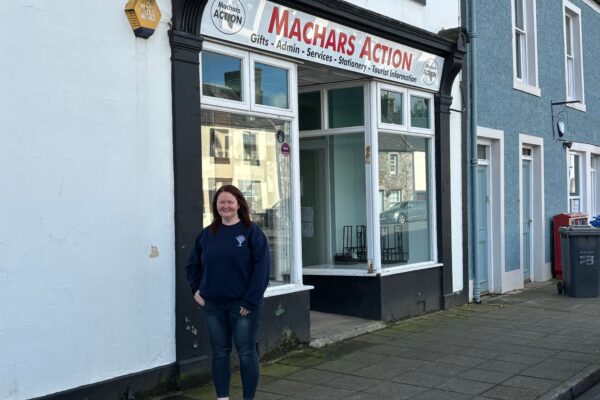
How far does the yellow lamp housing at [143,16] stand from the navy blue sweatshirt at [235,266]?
71.5 inches

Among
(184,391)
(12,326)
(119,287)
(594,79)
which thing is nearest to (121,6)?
(119,287)

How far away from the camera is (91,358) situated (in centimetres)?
518

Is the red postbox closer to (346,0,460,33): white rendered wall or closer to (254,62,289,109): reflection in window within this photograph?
(346,0,460,33): white rendered wall

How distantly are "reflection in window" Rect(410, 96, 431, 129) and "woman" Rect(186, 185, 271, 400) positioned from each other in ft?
16.9

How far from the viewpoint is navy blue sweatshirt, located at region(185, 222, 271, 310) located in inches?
190

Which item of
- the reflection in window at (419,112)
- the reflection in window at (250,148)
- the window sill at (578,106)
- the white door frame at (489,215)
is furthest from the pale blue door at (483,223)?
the reflection in window at (250,148)

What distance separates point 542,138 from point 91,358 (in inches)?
411

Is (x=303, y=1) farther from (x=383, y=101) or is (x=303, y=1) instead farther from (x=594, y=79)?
(x=594, y=79)

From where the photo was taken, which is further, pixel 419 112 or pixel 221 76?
pixel 419 112

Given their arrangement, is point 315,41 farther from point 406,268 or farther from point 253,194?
point 406,268

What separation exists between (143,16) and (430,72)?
522cm

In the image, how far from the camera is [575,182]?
50.6 ft

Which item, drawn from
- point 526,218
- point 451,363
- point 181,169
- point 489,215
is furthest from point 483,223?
point 181,169

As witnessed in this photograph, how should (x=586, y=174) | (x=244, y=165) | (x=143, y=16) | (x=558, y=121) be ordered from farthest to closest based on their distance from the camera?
1. (x=586, y=174)
2. (x=558, y=121)
3. (x=244, y=165)
4. (x=143, y=16)
